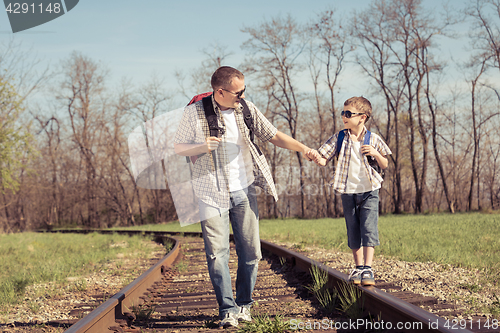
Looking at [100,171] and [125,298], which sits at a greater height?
[100,171]

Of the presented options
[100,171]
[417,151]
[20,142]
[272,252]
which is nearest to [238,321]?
[272,252]

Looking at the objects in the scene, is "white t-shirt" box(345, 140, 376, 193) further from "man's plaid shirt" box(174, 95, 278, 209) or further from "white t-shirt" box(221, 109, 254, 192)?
"white t-shirt" box(221, 109, 254, 192)

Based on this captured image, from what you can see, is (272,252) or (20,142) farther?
(20,142)

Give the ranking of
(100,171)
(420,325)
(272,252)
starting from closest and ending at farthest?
Answer: (420,325) < (272,252) < (100,171)

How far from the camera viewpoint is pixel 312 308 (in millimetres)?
3990

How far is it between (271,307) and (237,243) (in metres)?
0.82

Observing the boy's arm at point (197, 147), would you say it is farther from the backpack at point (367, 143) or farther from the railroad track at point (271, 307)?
the railroad track at point (271, 307)

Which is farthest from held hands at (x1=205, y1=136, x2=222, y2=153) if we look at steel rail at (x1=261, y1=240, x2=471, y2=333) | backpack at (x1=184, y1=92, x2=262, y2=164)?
steel rail at (x1=261, y1=240, x2=471, y2=333)

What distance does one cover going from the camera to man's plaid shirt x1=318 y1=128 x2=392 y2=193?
12.5 feet

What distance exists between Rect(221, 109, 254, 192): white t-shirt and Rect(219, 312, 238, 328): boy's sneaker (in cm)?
101

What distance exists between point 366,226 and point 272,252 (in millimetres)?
4843

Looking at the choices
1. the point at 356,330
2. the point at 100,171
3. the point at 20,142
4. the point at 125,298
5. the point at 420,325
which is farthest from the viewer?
the point at 100,171

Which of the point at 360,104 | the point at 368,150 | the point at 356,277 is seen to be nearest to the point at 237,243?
the point at 356,277

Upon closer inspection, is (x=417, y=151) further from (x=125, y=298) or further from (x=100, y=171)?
(x=125, y=298)
